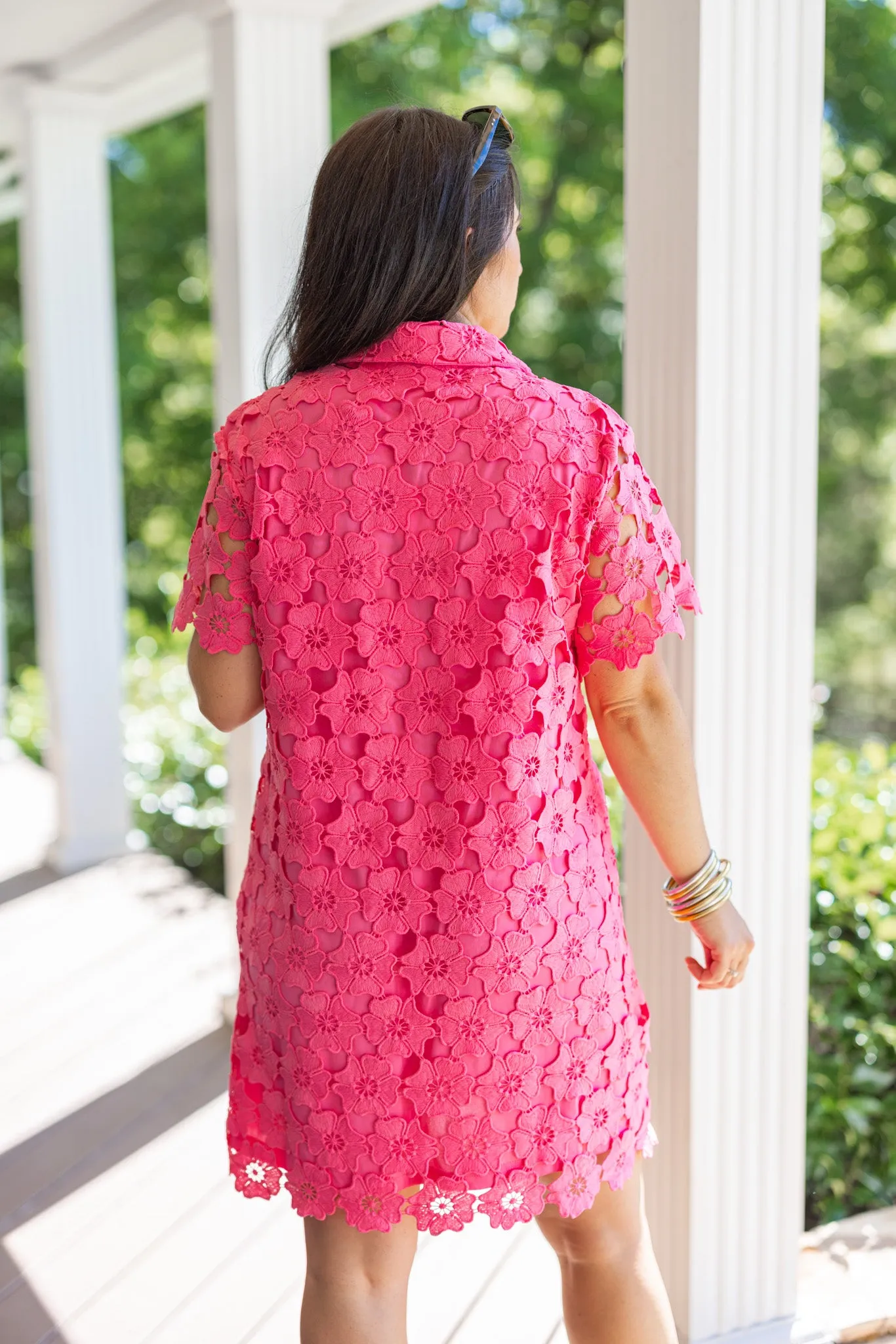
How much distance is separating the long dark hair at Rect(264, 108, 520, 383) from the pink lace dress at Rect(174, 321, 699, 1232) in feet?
0.15

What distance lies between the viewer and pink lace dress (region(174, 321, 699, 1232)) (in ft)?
4.44

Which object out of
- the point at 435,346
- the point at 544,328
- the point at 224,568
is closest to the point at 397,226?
the point at 435,346

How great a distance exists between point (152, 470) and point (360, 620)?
12.3 m

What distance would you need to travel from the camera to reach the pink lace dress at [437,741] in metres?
1.35

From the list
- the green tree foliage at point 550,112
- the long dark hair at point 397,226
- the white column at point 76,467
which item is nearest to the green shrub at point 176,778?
the white column at point 76,467

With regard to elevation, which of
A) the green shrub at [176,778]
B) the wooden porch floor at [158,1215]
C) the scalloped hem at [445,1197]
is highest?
the scalloped hem at [445,1197]

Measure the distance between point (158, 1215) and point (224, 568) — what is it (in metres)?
1.88

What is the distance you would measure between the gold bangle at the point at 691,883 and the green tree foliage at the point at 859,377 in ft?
26.2

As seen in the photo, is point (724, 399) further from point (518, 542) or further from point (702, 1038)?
point (702, 1038)

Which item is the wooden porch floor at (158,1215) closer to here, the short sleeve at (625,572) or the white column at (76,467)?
the white column at (76,467)

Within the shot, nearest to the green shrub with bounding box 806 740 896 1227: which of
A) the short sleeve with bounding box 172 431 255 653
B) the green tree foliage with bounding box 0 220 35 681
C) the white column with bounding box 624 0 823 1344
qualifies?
the white column with bounding box 624 0 823 1344

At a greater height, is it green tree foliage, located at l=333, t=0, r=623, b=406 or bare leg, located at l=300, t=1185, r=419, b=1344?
green tree foliage, located at l=333, t=0, r=623, b=406

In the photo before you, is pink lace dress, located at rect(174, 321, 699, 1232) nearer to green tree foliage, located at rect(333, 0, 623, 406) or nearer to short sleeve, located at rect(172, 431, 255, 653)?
short sleeve, located at rect(172, 431, 255, 653)

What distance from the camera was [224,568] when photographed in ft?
4.77
